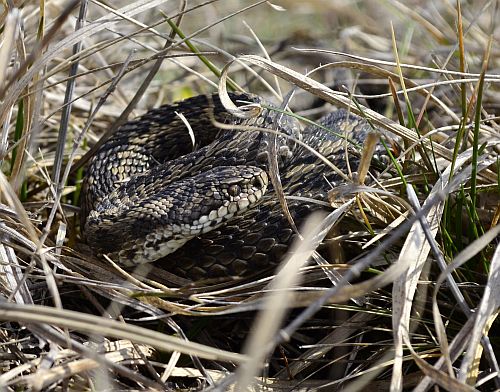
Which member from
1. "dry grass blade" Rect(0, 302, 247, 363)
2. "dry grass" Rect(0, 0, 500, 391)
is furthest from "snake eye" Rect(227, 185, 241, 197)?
"dry grass blade" Rect(0, 302, 247, 363)

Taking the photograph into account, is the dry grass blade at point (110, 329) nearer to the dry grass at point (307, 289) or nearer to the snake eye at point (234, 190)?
the dry grass at point (307, 289)

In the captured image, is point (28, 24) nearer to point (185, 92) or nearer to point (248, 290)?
point (185, 92)

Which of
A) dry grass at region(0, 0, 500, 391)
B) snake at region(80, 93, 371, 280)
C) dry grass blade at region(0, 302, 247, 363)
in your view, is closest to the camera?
dry grass blade at region(0, 302, 247, 363)

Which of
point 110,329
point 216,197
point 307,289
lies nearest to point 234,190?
point 216,197

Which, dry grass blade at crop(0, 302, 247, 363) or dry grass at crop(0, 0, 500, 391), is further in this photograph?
dry grass at crop(0, 0, 500, 391)

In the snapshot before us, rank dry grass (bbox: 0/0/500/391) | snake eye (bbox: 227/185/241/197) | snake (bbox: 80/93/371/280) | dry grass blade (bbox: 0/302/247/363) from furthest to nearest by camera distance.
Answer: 1. snake eye (bbox: 227/185/241/197)
2. snake (bbox: 80/93/371/280)
3. dry grass (bbox: 0/0/500/391)
4. dry grass blade (bbox: 0/302/247/363)

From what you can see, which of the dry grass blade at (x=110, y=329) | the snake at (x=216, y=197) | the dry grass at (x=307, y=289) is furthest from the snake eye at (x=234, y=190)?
the dry grass blade at (x=110, y=329)

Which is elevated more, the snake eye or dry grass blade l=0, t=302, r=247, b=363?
dry grass blade l=0, t=302, r=247, b=363

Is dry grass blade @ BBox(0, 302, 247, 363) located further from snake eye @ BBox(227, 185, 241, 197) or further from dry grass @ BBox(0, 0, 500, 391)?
snake eye @ BBox(227, 185, 241, 197)
